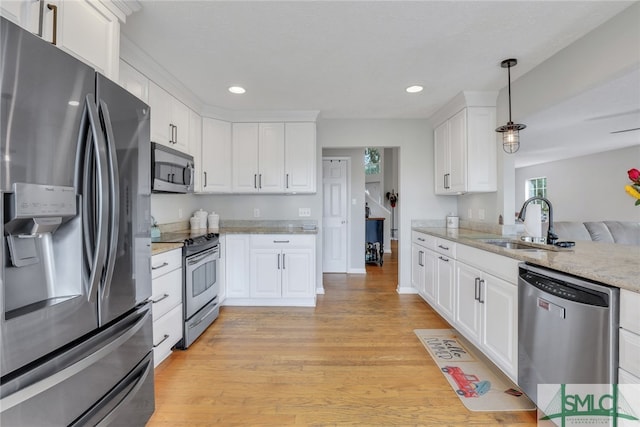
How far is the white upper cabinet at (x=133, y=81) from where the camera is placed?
2129 millimetres

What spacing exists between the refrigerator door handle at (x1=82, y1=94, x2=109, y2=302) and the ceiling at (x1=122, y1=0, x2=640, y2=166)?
3.60 ft

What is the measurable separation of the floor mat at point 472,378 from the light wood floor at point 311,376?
61 mm

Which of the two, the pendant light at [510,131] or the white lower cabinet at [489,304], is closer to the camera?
the white lower cabinet at [489,304]

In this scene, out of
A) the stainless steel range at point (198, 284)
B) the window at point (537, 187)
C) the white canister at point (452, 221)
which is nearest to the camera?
the stainless steel range at point (198, 284)

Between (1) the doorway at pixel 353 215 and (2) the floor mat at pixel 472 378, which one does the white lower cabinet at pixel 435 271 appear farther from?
(1) the doorway at pixel 353 215

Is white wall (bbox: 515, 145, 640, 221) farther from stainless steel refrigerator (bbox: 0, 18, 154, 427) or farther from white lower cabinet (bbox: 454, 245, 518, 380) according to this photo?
stainless steel refrigerator (bbox: 0, 18, 154, 427)

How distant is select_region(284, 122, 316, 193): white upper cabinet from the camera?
12.1 ft

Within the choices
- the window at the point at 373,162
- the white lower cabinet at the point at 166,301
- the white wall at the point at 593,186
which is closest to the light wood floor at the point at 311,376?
the white lower cabinet at the point at 166,301

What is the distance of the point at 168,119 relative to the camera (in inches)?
109

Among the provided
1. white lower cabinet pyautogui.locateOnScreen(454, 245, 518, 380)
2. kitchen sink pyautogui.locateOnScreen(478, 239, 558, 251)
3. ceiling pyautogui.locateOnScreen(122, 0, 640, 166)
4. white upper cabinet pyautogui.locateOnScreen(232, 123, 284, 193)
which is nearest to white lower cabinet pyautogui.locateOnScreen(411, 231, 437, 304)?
white lower cabinet pyautogui.locateOnScreen(454, 245, 518, 380)

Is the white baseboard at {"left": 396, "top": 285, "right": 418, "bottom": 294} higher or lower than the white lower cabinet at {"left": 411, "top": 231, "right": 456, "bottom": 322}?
lower

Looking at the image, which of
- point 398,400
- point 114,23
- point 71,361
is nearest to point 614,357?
point 398,400

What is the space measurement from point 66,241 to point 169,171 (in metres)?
1.55

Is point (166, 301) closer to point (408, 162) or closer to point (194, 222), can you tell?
point (194, 222)
